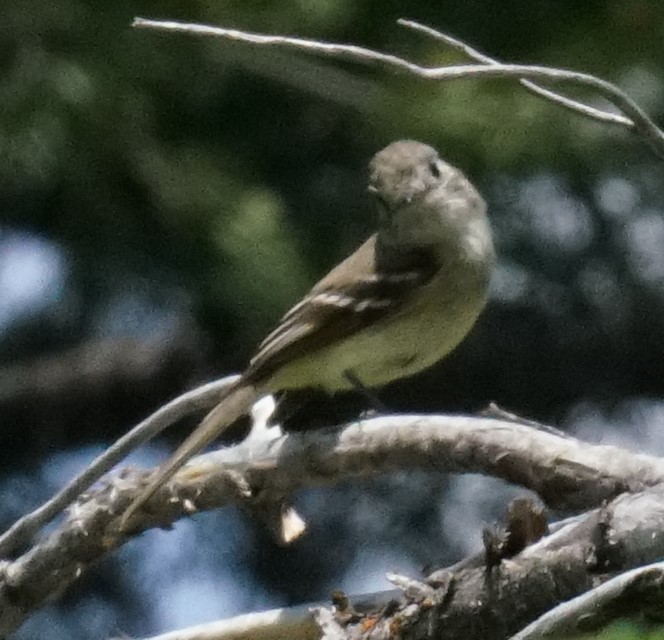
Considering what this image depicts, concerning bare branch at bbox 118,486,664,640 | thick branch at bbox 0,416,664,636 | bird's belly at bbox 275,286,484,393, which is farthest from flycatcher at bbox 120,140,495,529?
bare branch at bbox 118,486,664,640

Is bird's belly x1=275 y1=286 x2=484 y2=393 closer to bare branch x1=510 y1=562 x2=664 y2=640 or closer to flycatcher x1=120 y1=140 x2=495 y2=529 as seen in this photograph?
flycatcher x1=120 y1=140 x2=495 y2=529

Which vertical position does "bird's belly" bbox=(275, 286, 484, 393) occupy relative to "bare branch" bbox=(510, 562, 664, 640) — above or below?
below

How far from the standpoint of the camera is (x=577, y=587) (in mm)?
1233

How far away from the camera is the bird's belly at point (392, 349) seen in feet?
7.31

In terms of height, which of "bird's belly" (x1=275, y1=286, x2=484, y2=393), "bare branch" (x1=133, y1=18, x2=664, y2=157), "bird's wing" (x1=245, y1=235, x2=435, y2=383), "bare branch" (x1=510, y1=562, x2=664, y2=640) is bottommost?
"bird's belly" (x1=275, y1=286, x2=484, y2=393)

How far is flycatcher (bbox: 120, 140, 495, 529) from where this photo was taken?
2.21 m

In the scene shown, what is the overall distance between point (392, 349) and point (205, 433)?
37cm

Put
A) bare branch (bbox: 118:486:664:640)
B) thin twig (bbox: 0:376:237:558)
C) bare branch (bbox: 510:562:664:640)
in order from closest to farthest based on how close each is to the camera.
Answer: bare branch (bbox: 510:562:664:640) → bare branch (bbox: 118:486:664:640) → thin twig (bbox: 0:376:237:558)

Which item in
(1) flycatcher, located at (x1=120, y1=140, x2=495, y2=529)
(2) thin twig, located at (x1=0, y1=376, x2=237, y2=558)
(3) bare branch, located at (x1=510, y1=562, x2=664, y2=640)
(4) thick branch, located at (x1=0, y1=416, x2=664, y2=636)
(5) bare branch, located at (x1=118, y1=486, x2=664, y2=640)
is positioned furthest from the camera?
(1) flycatcher, located at (x1=120, y1=140, x2=495, y2=529)

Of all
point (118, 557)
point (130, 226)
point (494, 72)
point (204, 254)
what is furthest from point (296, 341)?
point (118, 557)

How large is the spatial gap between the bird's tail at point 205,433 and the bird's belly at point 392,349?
0.41ft

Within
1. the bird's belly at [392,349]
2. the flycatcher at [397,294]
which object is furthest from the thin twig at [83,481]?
the bird's belly at [392,349]

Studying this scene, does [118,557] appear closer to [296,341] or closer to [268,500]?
[296,341]

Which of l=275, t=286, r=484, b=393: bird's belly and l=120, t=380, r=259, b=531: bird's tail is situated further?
l=275, t=286, r=484, b=393: bird's belly
